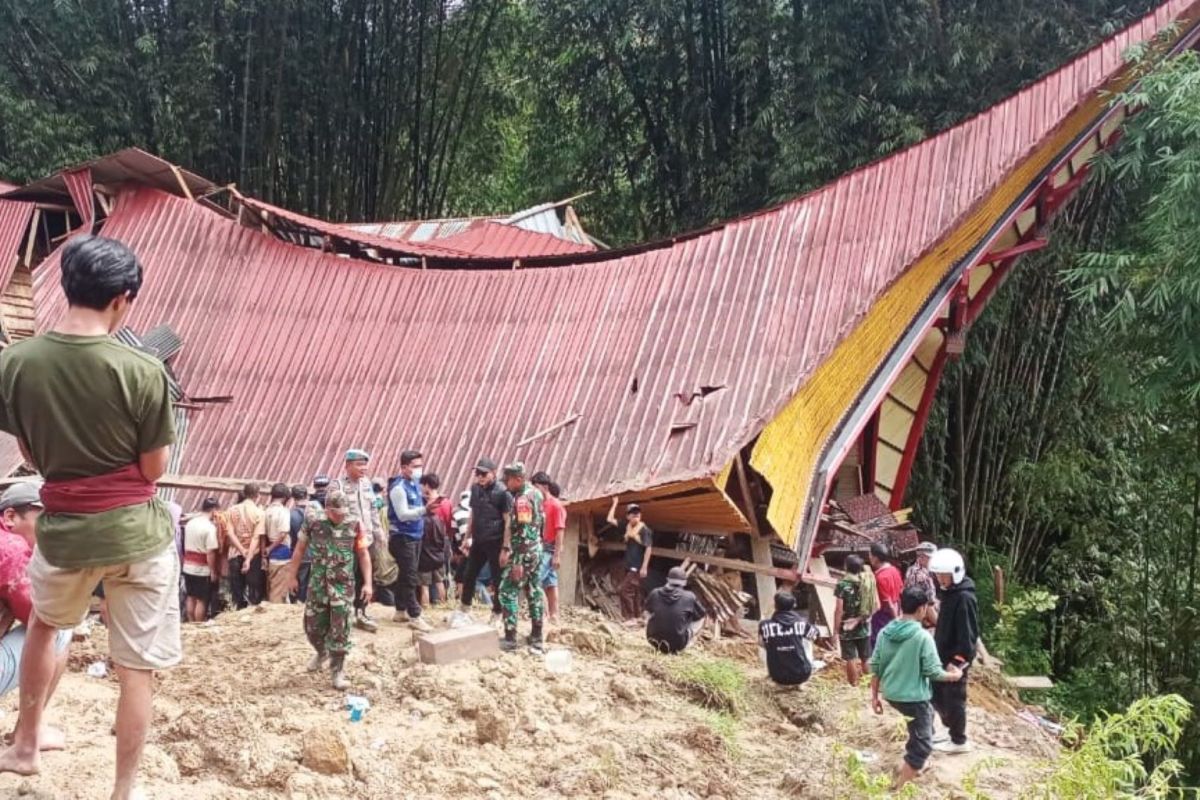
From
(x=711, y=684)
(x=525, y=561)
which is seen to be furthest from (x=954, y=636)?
(x=525, y=561)

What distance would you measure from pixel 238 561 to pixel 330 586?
127 inches

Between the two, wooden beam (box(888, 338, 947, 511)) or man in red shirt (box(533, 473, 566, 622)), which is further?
wooden beam (box(888, 338, 947, 511))

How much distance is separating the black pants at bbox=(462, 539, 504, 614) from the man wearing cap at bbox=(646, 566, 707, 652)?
1081 millimetres

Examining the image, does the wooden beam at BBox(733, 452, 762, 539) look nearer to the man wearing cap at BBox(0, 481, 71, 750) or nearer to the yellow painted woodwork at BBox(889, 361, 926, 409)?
the yellow painted woodwork at BBox(889, 361, 926, 409)

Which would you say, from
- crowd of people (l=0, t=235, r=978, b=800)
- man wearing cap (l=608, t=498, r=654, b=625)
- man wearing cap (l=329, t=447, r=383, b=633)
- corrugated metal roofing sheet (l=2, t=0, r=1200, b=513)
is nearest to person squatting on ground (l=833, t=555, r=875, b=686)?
crowd of people (l=0, t=235, r=978, b=800)

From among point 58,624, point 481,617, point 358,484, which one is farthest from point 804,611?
point 58,624

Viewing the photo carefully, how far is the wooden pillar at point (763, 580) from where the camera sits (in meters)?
9.06

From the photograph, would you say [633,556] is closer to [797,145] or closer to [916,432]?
[916,432]

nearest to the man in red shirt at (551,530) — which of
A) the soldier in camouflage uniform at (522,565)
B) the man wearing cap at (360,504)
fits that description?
the soldier in camouflage uniform at (522,565)

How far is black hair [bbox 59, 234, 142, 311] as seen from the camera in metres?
2.64

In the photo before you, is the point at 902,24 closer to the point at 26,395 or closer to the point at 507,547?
the point at 507,547

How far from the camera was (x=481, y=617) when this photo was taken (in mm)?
7016

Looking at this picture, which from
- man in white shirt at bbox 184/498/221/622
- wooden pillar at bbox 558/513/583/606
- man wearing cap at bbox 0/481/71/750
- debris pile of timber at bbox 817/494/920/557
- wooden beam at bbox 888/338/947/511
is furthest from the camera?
wooden beam at bbox 888/338/947/511

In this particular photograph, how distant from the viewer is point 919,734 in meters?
5.28
